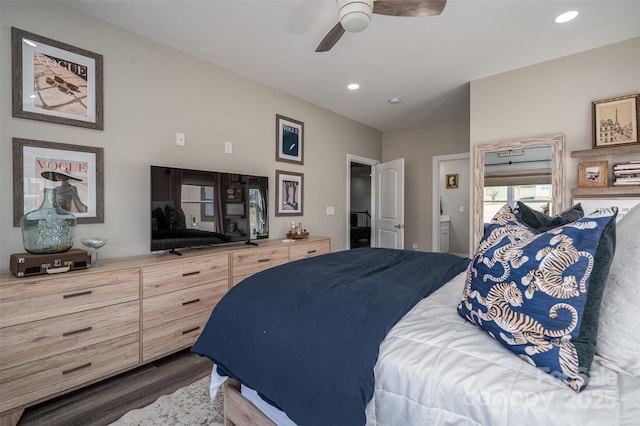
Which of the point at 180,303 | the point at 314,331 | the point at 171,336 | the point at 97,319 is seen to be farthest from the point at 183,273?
the point at 314,331

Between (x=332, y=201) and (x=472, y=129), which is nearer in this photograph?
(x=472, y=129)

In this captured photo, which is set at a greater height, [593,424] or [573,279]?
[573,279]

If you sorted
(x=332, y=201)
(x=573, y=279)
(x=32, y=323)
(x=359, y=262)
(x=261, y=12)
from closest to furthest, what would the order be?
(x=573, y=279) → (x=32, y=323) → (x=359, y=262) → (x=261, y=12) → (x=332, y=201)

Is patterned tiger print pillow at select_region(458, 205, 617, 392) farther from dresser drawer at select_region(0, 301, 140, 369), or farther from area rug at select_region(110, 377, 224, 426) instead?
dresser drawer at select_region(0, 301, 140, 369)

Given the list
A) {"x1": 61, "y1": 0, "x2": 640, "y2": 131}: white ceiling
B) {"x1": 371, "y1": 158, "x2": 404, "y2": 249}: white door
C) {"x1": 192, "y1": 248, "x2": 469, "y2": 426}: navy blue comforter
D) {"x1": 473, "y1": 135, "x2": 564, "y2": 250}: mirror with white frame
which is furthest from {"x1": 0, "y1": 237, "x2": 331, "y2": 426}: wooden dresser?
{"x1": 371, "y1": 158, "x2": 404, "y2": 249}: white door

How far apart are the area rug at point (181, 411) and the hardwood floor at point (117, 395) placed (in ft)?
0.26

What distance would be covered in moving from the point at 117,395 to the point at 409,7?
3.07 metres

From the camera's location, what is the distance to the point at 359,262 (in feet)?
5.84

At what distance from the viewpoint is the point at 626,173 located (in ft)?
8.09

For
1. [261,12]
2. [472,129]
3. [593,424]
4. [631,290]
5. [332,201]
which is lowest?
[593,424]

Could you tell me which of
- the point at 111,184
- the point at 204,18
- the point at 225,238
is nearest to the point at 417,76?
the point at 204,18

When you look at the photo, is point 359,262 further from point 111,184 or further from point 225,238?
point 111,184

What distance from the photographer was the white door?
15.7ft

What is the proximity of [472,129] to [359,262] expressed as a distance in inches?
103
